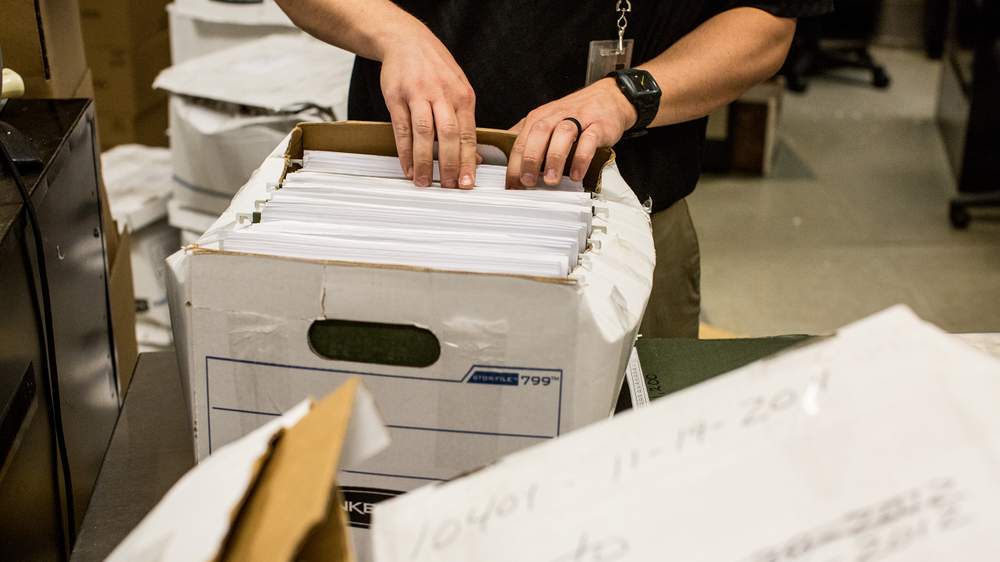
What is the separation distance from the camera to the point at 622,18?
1.18 metres

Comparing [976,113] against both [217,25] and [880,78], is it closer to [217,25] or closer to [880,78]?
[880,78]

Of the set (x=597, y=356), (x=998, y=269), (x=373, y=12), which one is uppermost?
(x=373, y=12)

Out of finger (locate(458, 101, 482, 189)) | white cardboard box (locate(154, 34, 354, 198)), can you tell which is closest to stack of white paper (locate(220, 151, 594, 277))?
finger (locate(458, 101, 482, 189))

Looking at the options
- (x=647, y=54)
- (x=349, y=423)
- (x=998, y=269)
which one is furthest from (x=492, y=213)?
(x=998, y=269)

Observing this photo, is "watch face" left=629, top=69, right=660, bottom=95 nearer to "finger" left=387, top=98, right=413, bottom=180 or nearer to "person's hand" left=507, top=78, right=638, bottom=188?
"person's hand" left=507, top=78, right=638, bottom=188

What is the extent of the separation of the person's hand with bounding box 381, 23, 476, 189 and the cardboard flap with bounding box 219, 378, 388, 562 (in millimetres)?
386

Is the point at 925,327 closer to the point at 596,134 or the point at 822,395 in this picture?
the point at 822,395

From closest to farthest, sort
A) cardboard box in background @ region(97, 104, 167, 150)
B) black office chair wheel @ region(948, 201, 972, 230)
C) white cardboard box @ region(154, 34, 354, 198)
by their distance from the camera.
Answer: white cardboard box @ region(154, 34, 354, 198) < cardboard box in background @ region(97, 104, 167, 150) < black office chair wheel @ region(948, 201, 972, 230)

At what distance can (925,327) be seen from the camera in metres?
0.53

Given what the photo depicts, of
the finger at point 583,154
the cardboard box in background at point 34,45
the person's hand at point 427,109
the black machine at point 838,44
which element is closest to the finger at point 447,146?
the person's hand at point 427,109

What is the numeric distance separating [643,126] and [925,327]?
0.62 m

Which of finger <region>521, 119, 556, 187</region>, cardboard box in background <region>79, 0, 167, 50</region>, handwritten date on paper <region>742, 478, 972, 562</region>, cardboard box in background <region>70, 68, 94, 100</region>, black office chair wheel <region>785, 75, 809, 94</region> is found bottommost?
black office chair wheel <region>785, 75, 809, 94</region>

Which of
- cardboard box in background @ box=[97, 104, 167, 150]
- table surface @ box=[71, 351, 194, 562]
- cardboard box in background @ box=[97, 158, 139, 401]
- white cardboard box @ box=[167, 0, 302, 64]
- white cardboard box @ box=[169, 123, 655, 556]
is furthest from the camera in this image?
cardboard box in background @ box=[97, 104, 167, 150]

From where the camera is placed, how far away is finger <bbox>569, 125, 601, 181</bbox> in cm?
91
